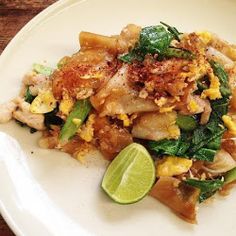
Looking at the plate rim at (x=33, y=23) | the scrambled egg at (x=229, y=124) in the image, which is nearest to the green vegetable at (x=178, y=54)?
the scrambled egg at (x=229, y=124)

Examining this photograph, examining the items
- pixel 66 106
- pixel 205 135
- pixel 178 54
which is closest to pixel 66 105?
pixel 66 106

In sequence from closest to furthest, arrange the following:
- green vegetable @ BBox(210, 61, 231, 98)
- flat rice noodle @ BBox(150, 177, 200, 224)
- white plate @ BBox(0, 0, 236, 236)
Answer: white plate @ BBox(0, 0, 236, 236), flat rice noodle @ BBox(150, 177, 200, 224), green vegetable @ BBox(210, 61, 231, 98)

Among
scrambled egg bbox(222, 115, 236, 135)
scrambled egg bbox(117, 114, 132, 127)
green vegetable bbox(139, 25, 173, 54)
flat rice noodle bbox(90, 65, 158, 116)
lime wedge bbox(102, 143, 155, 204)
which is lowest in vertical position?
lime wedge bbox(102, 143, 155, 204)

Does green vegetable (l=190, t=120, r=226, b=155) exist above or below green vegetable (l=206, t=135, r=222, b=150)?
above

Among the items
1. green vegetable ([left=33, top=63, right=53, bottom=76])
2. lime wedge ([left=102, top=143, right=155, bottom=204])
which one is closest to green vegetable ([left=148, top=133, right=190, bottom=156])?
lime wedge ([left=102, top=143, right=155, bottom=204])

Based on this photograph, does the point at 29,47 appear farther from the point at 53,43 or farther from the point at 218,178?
the point at 218,178

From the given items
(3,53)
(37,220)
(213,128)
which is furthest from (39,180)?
(213,128)

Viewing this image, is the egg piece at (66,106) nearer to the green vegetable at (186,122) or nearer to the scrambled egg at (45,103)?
the scrambled egg at (45,103)

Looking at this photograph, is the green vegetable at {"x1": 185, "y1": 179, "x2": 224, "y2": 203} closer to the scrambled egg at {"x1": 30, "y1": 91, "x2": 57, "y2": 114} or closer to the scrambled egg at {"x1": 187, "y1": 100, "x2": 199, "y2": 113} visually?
the scrambled egg at {"x1": 187, "y1": 100, "x2": 199, "y2": 113}
